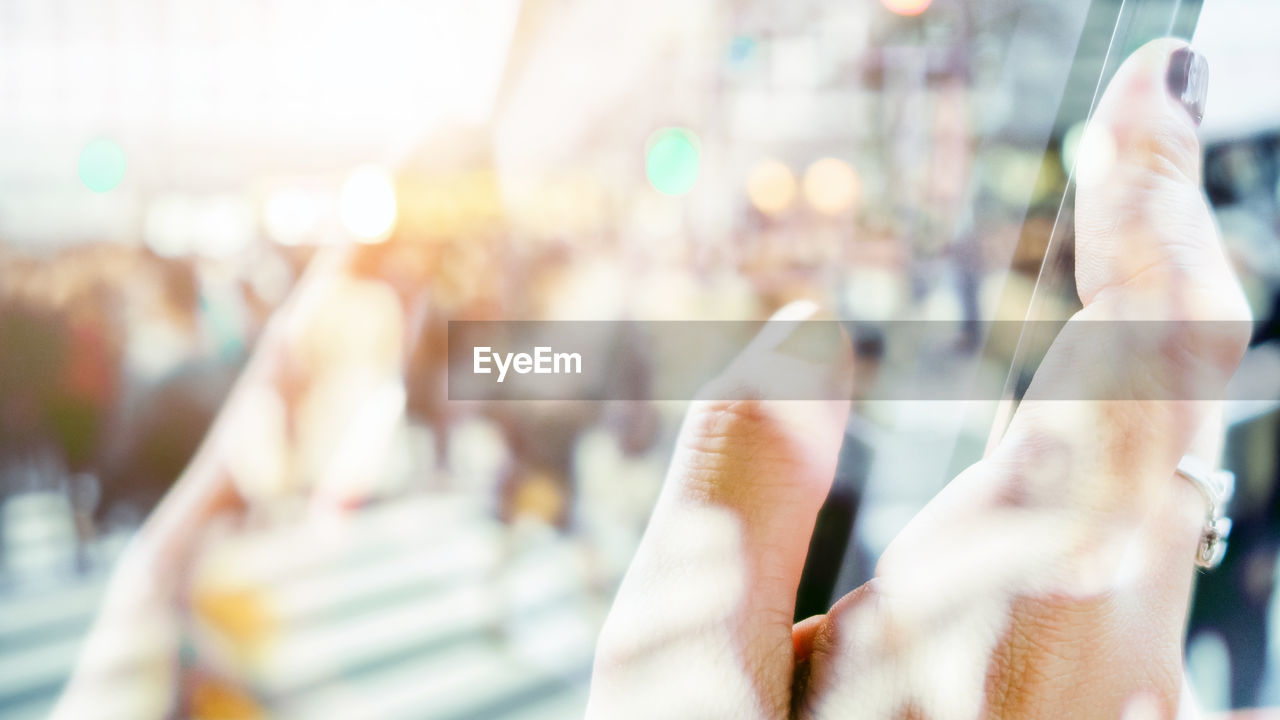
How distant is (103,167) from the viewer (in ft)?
4.67

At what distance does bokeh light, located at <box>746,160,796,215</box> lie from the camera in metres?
0.63

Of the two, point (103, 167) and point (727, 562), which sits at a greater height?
point (103, 167)

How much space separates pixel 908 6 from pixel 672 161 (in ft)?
0.91

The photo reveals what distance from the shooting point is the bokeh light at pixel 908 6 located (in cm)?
50

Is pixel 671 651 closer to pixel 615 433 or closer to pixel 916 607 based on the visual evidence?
pixel 916 607

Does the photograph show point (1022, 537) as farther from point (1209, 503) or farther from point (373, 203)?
point (373, 203)

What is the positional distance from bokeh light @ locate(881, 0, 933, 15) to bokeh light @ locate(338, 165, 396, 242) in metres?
0.50

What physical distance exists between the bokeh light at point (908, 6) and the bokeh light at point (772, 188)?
0.16 m

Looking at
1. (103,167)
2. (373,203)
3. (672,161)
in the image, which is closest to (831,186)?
(672,161)

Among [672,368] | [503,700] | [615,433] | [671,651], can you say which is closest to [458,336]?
[672,368]

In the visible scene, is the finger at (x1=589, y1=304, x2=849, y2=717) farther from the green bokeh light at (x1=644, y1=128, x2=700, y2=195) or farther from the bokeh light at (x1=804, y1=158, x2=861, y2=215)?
the green bokeh light at (x1=644, y1=128, x2=700, y2=195)

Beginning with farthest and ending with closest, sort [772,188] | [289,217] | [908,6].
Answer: [289,217]
[772,188]
[908,6]

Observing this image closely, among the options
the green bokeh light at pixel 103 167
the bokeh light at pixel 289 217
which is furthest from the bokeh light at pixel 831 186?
the green bokeh light at pixel 103 167
